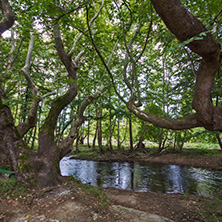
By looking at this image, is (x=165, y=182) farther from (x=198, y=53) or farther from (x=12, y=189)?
(x=198, y=53)

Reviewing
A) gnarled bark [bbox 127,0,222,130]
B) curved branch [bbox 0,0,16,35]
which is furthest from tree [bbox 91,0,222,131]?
curved branch [bbox 0,0,16,35]

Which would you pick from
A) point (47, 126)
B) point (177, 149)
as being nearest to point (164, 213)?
point (47, 126)

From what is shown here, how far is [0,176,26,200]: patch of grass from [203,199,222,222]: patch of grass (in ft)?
15.4

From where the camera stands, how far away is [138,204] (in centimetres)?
469

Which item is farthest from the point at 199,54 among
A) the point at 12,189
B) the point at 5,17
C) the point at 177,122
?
the point at 12,189

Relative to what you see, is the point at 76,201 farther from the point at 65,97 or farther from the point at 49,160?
the point at 65,97

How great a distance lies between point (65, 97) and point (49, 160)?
7.60ft

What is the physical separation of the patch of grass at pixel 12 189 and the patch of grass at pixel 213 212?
4.70 meters

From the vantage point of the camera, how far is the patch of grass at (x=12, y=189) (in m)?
3.82

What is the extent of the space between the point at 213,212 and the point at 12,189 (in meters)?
5.37

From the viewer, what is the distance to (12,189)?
4.02m

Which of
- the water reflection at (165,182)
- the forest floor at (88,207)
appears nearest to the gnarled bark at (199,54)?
the forest floor at (88,207)

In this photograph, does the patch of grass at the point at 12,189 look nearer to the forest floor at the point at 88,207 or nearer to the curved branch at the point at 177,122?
the forest floor at the point at 88,207

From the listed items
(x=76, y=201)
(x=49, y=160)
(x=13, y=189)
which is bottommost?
(x=76, y=201)
